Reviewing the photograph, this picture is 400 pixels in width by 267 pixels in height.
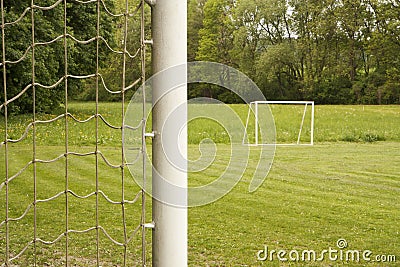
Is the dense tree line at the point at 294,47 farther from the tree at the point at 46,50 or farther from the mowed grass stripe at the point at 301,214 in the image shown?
the mowed grass stripe at the point at 301,214

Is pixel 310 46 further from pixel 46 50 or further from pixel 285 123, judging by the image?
pixel 46 50

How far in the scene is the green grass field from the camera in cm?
290

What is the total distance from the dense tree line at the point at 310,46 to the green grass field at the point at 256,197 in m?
0.24

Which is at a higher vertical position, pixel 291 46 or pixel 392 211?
pixel 291 46

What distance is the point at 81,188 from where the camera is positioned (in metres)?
3.91

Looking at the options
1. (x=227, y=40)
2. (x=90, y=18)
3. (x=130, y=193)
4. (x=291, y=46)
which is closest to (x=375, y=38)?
(x=291, y=46)

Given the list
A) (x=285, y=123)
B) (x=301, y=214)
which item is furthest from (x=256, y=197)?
(x=285, y=123)

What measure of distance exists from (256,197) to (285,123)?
1.88 meters

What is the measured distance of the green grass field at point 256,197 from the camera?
290 centimetres

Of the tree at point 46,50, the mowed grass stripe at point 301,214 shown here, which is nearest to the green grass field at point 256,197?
the mowed grass stripe at point 301,214

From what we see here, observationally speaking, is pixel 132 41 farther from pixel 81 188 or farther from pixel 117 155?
pixel 81 188

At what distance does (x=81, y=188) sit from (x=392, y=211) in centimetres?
207

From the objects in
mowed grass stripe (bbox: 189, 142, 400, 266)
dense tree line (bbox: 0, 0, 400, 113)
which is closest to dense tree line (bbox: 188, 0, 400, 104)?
dense tree line (bbox: 0, 0, 400, 113)

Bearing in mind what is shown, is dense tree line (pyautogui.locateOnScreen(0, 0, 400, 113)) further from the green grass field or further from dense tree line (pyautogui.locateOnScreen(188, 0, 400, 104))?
the green grass field
